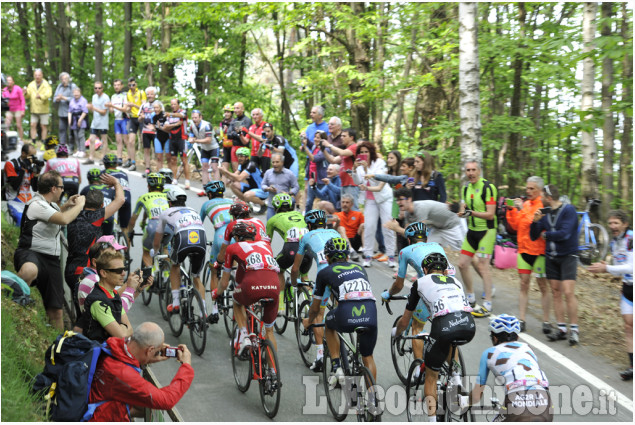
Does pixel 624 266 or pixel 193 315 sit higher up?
pixel 624 266

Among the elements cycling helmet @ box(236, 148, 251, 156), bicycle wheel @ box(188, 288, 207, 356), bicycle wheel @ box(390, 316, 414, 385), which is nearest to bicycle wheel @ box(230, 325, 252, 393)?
bicycle wheel @ box(188, 288, 207, 356)

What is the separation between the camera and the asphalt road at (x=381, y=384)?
717 cm

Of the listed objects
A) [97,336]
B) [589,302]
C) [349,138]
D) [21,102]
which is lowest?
[589,302]

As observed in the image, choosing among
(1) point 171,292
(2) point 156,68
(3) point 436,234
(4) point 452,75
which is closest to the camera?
(1) point 171,292

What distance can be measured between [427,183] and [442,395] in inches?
195

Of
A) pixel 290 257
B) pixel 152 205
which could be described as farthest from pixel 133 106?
pixel 290 257

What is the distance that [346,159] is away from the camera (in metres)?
12.6

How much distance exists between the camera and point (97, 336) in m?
5.77

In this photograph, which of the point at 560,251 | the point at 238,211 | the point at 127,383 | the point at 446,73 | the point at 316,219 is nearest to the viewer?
the point at 127,383

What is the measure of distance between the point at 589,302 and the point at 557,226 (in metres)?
2.65

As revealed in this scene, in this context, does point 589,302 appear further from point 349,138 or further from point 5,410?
point 5,410

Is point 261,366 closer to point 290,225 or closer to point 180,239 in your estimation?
point 290,225

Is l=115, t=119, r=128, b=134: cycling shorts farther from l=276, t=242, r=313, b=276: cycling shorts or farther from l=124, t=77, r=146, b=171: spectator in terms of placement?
l=276, t=242, r=313, b=276: cycling shorts

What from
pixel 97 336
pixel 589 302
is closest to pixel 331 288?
pixel 97 336
